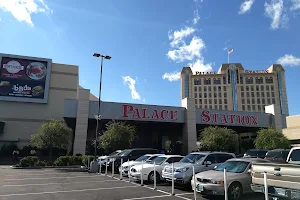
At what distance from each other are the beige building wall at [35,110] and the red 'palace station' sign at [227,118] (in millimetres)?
21775

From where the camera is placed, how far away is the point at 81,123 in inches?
1293

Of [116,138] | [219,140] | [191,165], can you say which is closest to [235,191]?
[191,165]

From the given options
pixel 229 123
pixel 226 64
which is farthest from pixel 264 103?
pixel 229 123

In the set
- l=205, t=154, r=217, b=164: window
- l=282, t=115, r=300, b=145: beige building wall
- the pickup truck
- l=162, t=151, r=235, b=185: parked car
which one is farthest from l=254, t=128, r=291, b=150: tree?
the pickup truck

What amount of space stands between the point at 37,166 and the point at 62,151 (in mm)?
14330

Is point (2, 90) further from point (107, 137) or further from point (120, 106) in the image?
point (107, 137)

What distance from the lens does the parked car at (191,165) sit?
11.8 metres

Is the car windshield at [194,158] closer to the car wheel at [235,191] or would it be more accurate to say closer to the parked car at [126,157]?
the car wheel at [235,191]

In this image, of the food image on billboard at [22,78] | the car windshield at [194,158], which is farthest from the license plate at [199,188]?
the food image on billboard at [22,78]

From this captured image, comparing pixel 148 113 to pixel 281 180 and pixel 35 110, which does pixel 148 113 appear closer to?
pixel 35 110

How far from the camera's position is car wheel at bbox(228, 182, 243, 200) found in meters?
9.55

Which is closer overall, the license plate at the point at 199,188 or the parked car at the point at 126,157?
the license plate at the point at 199,188

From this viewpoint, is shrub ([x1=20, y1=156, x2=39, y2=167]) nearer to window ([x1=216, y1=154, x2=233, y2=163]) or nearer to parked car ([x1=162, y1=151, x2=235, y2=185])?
parked car ([x1=162, y1=151, x2=235, y2=185])

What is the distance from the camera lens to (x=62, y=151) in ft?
127
